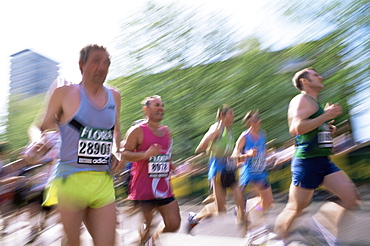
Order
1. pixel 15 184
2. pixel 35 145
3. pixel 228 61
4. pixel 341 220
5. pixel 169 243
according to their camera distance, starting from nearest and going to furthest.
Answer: pixel 35 145 < pixel 341 220 < pixel 169 243 < pixel 15 184 < pixel 228 61

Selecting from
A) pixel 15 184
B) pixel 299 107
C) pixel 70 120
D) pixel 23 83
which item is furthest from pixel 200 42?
pixel 23 83

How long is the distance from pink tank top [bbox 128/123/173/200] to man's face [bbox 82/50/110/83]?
1.65 meters

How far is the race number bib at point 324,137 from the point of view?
13.4ft

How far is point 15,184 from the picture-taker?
21.9ft

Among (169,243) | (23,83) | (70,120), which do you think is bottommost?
(169,243)

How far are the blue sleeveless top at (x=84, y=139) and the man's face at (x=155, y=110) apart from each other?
1698 mm

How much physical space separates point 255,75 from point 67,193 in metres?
10.9

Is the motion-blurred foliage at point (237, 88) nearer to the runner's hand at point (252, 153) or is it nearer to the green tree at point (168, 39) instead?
the green tree at point (168, 39)

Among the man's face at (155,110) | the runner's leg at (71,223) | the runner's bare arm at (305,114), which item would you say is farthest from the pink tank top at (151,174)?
the runner's leg at (71,223)

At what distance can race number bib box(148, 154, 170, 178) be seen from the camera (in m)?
4.35

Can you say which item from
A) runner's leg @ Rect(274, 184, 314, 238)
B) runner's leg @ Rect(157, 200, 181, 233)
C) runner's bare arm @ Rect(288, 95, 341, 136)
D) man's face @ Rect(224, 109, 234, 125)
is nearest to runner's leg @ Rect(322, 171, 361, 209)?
runner's leg @ Rect(274, 184, 314, 238)

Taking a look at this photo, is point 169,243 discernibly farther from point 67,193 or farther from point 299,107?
point 67,193

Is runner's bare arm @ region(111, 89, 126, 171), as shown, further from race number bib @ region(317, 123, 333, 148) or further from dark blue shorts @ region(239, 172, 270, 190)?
dark blue shorts @ region(239, 172, 270, 190)

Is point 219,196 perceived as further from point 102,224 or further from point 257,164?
point 102,224
